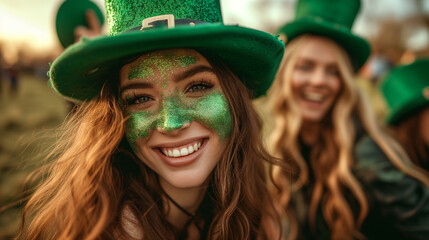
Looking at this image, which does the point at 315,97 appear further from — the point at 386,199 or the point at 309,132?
the point at 386,199

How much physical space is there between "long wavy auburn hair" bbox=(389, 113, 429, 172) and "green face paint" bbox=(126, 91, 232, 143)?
87.3 inches

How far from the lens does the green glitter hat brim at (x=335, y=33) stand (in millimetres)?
2246

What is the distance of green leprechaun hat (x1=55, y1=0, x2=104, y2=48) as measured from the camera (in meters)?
2.79

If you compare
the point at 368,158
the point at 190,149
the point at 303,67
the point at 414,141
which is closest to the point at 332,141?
the point at 368,158

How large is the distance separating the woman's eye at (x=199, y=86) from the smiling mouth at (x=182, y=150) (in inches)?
9.8

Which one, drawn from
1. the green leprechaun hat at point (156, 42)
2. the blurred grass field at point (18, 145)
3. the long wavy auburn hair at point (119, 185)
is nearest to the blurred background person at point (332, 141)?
the long wavy auburn hair at point (119, 185)

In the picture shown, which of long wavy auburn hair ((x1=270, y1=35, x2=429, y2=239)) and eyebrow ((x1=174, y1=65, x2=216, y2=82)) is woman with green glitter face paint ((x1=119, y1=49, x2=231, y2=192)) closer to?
eyebrow ((x1=174, y1=65, x2=216, y2=82))

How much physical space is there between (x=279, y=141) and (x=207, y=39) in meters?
1.75

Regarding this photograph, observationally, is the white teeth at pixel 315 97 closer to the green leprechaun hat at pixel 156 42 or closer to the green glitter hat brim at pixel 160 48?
the green glitter hat brim at pixel 160 48

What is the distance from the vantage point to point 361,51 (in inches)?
94.8

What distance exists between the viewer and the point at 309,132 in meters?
2.68

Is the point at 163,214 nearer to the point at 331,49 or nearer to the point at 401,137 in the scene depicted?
the point at 331,49

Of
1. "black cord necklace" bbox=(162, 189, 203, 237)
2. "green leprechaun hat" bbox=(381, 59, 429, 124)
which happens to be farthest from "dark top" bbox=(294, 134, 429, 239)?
"black cord necklace" bbox=(162, 189, 203, 237)

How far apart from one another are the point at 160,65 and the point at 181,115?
24cm
